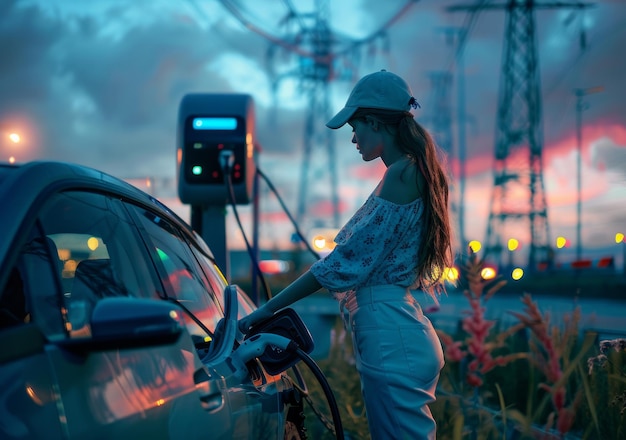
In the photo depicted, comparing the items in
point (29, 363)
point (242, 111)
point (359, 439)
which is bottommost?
point (359, 439)

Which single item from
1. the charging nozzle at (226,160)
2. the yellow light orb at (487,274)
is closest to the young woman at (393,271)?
the yellow light orb at (487,274)

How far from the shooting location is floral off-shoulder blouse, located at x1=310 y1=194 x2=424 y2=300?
3.17 metres

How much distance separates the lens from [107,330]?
6.20 ft

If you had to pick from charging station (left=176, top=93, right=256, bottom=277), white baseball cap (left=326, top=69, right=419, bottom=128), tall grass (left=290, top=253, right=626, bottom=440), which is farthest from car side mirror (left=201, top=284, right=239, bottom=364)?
Answer: charging station (left=176, top=93, right=256, bottom=277)

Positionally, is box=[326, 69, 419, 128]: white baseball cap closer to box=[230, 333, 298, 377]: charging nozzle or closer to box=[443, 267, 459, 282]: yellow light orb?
box=[443, 267, 459, 282]: yellow light orb

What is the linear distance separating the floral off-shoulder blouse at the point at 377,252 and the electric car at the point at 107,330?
43cm

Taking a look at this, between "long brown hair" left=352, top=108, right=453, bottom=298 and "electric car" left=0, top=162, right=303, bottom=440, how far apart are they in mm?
732

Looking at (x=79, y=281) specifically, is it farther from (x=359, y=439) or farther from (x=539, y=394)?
(x=539, y=394)

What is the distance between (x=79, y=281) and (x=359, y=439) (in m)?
3.51

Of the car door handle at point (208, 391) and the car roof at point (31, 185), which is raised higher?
the car roof at point (31, 185)

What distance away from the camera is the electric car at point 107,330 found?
72.4 inches

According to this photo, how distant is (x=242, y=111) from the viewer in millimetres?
7258

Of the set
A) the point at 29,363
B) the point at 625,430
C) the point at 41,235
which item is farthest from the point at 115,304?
the point at 625,430

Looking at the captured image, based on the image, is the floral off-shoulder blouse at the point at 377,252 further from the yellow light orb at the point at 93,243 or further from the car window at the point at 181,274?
the yellow light orb at the point at 93,243
